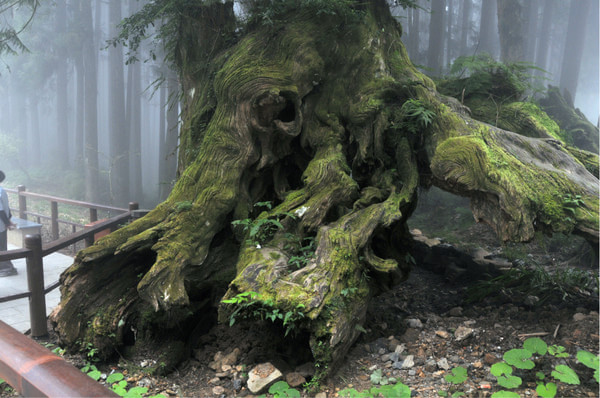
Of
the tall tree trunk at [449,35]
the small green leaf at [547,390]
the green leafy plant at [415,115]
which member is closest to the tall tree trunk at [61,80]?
the tall tree trunk at [449,35]

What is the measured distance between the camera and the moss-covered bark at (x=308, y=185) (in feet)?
13.0

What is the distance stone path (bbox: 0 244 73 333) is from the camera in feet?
21.7

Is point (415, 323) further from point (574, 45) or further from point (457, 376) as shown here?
point (574, 45)

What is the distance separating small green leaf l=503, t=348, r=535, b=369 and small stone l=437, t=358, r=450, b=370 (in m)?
0.54

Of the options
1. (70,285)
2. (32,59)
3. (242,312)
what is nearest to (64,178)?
(32,59)

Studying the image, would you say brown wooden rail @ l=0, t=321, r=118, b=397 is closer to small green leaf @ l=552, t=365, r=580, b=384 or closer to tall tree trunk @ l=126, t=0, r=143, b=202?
small green leaf @ l=552, t=365, r=580, b=384

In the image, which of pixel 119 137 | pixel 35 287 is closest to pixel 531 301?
pixel 35 287

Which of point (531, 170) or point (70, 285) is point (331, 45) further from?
point (70, 285)

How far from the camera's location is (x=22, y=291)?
8164 millimetres

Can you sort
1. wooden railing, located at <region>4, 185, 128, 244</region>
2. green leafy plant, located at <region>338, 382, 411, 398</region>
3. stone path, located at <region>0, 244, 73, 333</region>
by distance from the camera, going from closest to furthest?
green leafy plant, located at <region>338, 382, 411, 398</region> < stone path, located at <region>0, 244, 73, 333</region> < wooden railing, located at <region>4, 185, 128, 244</region>

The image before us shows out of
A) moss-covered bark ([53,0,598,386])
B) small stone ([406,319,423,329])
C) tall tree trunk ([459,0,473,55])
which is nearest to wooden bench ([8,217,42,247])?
moss-covered bark ([53,0,598,386])

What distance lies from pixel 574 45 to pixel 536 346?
1810cm

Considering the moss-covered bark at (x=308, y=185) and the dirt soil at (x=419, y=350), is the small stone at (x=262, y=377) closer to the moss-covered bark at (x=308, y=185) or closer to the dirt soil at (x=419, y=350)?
the dirt soil at (x=419, y=350)

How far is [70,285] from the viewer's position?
15.0 ft
